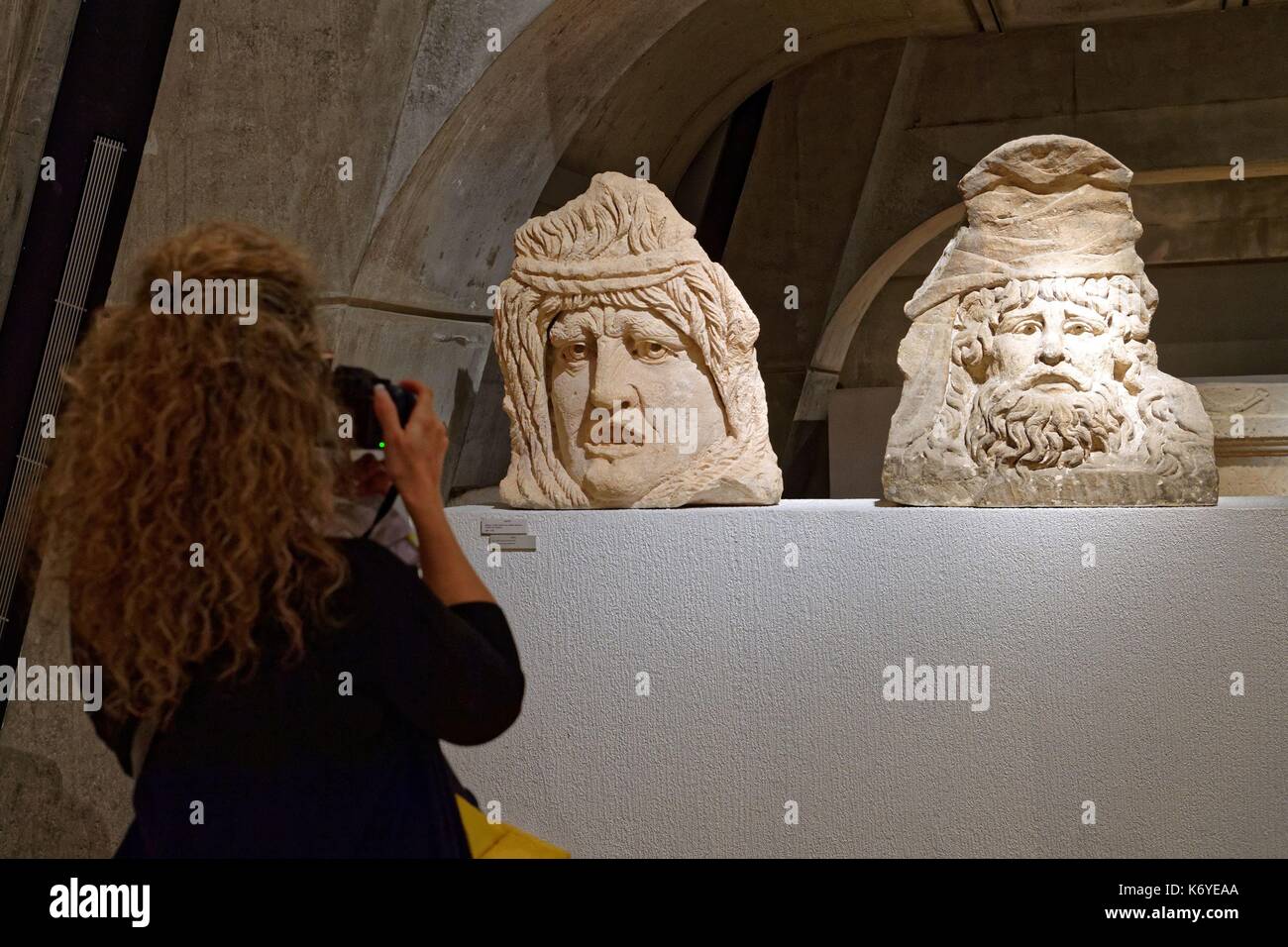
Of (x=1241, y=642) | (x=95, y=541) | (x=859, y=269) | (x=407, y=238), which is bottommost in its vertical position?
(x=1241, y=642)

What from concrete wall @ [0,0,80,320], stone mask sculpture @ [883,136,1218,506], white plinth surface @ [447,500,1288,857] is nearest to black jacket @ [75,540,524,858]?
white plinth surface @ [447,500,1288,857]

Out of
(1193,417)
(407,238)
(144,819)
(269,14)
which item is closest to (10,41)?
(269,14)

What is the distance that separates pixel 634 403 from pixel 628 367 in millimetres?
103

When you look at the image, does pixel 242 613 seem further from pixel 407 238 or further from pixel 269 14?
pixel 269 14

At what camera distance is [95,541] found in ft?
7.52

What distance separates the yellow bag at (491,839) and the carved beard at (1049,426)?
166 cm

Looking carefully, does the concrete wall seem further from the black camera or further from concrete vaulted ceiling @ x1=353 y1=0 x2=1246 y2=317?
the black camera

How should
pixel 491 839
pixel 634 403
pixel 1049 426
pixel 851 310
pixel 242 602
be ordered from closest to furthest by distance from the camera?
pixel 242 602, pixel 491 839, pixel 1049 426, pixel 634 403, pixel 851 310

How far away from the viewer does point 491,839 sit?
260cm

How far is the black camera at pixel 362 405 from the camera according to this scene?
238cm

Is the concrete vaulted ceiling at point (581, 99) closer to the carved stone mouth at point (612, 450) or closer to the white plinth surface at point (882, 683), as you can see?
the carved stone mouth at point (612, 450)

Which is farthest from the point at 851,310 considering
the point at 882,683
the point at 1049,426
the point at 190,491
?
the point at 190,491

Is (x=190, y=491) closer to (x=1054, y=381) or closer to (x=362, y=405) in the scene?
(x=362, y=405)
